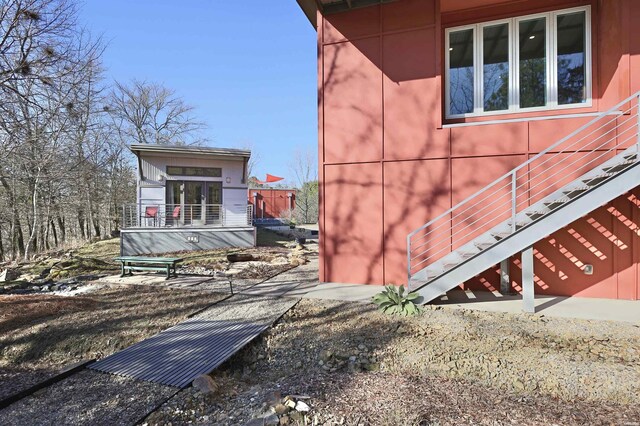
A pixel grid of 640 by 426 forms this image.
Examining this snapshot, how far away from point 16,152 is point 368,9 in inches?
419

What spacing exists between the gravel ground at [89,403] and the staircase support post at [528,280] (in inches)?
192

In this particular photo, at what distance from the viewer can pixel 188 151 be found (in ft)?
48.3

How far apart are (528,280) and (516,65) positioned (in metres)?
4.19

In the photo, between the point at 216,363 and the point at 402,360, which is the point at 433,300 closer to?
the point at 402,360

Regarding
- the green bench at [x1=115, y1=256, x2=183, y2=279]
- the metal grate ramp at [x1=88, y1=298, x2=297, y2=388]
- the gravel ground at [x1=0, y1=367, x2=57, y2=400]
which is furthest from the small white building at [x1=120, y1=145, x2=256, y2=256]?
the gravel ground at [x1=0, y1=367, x2=57, y2=400]

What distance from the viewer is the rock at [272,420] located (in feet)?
8.16

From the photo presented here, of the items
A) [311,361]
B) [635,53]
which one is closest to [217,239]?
[311,361]

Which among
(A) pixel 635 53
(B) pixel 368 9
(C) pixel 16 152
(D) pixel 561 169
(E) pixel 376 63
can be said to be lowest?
(D) pixel 561 169

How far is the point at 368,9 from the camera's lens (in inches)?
257

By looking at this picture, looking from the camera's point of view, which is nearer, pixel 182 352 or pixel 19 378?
pixel 19 378

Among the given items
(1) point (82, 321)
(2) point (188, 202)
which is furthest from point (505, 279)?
(2) point (188, 202)

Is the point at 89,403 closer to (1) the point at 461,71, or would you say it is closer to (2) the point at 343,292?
(2) the point at 343,292

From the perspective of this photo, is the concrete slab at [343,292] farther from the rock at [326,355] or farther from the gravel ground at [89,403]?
the gravel ground at [89,403]

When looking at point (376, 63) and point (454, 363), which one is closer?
point (454, 363)
